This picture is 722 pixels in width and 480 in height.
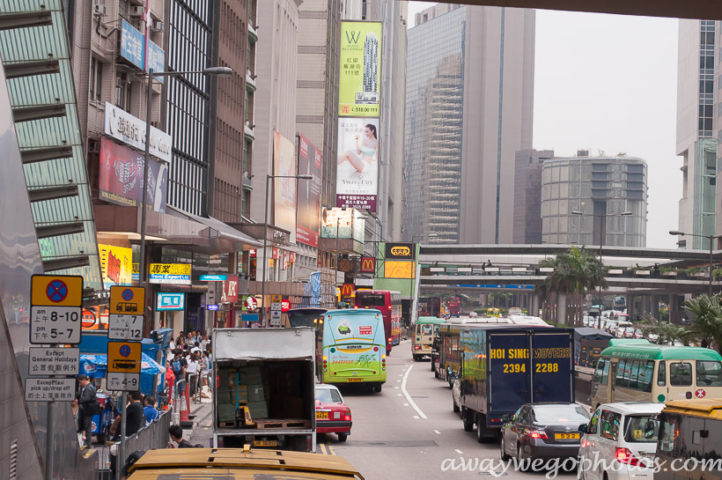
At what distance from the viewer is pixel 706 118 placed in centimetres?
15062

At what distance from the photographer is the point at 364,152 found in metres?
126

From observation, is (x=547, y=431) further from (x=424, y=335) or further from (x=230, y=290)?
(x=424, y=335)

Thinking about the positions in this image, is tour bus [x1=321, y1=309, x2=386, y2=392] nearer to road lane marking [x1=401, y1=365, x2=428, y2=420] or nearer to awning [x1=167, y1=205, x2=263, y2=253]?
road lane marking [x1=401, y1=365, x2=428, y2=420]

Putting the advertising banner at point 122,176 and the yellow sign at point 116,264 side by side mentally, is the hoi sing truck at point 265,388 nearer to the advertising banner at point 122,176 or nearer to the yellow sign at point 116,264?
the yellow sign at point 116,264

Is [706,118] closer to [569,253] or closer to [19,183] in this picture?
[569,253]

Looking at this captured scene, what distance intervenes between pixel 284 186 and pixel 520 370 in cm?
5962

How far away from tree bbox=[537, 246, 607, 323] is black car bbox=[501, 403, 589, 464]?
86.8m

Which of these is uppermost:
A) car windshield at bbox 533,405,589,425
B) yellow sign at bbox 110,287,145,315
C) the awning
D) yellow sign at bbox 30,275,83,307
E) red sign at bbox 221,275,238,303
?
the awning

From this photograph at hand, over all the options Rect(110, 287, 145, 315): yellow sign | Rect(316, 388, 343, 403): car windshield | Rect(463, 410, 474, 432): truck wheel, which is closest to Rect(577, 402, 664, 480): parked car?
Rect(110, 287, 145, 315): yellow sign

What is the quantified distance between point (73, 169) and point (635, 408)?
10.8 metres

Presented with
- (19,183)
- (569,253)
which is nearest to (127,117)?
(19,183)

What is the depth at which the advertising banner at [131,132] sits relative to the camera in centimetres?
3903

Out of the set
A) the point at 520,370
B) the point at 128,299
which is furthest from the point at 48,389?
the point at 520,370

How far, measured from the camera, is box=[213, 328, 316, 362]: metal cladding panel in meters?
19.8
